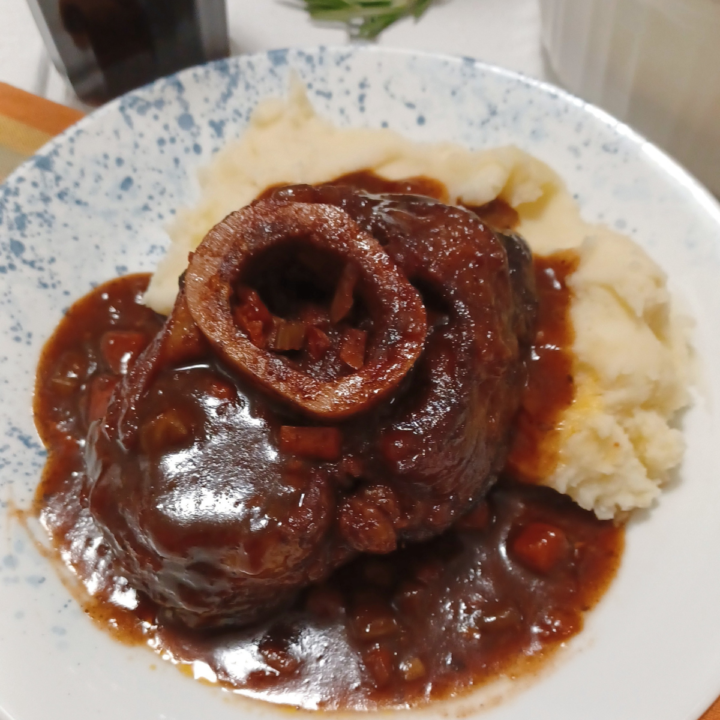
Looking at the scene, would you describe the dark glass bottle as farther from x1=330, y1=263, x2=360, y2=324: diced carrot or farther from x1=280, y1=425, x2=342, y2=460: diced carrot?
x1=280, y1=425, x2=342, y2=460: diced carrot

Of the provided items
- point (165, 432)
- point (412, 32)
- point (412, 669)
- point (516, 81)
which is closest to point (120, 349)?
point (165, 432)

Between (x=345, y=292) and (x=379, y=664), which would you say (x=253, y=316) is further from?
(x=379, y=664)

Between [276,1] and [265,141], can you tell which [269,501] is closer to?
[265,141]

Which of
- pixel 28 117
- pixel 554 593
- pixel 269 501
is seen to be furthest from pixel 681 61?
pixel 28 117

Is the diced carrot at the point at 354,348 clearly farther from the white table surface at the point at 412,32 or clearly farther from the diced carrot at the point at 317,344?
the white table surface at the point at 412,32

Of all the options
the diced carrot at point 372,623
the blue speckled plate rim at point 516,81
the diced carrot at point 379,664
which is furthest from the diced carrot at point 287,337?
the blue speckled plate rim at point 516,81

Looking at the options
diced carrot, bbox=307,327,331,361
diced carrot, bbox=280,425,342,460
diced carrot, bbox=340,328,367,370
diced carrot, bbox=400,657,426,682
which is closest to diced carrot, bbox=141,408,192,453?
diced carrot, bbox=280,425,342,460

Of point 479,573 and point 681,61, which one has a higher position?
point 681,61
